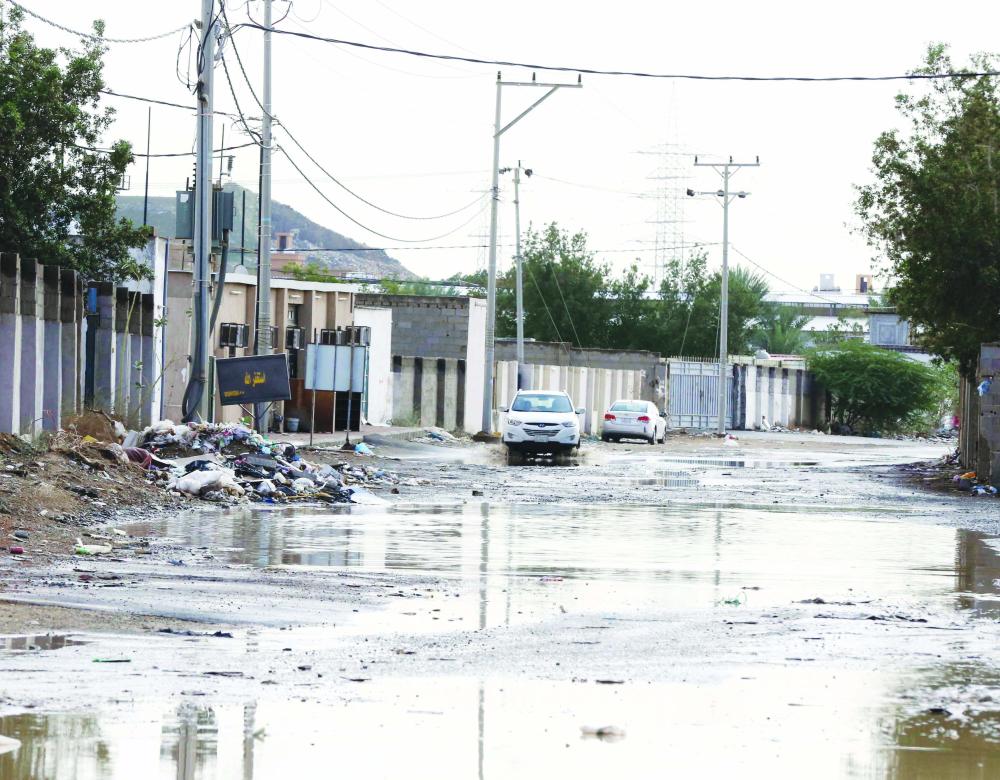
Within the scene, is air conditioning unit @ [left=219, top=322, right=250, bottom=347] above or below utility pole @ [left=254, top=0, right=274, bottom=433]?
below

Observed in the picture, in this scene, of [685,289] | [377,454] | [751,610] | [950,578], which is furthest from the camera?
[685,289]

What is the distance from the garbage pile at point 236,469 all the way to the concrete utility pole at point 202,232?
56.0 inches

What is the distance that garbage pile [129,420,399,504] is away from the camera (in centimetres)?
2083

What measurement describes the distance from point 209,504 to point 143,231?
1244cm

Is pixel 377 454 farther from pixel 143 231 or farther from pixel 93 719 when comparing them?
pixel 93 719

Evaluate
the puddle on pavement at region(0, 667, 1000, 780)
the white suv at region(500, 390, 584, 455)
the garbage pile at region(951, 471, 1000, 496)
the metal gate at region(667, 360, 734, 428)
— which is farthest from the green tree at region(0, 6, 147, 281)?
the metal gate at region(667, 360, 734, 428)

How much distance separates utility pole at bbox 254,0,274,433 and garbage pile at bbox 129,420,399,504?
691 cm

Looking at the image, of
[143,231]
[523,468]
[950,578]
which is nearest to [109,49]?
[143,231]

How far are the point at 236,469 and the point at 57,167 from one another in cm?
1098

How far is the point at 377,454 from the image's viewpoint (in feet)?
109

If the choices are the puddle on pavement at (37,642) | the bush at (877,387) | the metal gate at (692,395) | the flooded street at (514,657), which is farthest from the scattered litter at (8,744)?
the bush at (877,387)

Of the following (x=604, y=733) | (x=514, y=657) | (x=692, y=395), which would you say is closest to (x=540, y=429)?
(x=514, y=657)

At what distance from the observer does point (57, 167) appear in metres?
30.4

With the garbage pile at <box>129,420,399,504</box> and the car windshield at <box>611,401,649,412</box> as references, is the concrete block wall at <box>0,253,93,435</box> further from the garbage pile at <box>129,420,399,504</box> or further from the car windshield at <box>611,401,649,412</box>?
the car windshield at <box>611,401,649,412</box>
